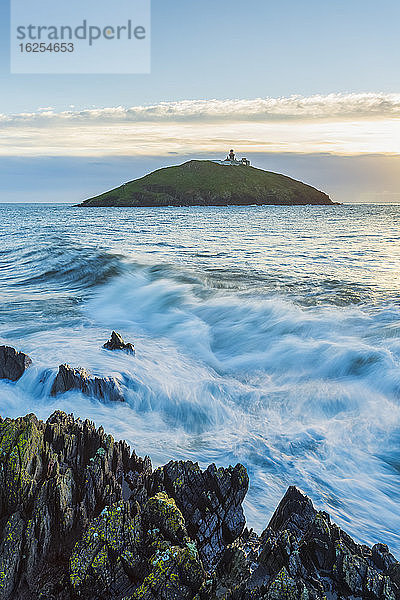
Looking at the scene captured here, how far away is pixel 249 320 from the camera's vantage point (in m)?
17.5

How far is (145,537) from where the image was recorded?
441 centimetres

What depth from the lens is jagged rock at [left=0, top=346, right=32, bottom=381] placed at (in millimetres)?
10977

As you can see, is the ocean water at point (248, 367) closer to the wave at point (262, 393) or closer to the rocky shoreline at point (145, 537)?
the wave at point (262, 393)

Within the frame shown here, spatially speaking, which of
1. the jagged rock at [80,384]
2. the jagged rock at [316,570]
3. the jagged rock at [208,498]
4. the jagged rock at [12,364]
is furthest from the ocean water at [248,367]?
the jagged rock at [316,570]

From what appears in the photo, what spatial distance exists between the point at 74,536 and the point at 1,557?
733 mm

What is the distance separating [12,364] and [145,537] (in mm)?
7937

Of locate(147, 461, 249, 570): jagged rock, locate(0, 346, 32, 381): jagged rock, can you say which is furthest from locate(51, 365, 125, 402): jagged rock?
locate(147, 461, 249, 570): jagged rock

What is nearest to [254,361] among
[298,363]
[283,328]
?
[298,363]

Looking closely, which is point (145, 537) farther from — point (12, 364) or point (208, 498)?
point (12, 364)

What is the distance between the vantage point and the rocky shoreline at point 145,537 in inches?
146

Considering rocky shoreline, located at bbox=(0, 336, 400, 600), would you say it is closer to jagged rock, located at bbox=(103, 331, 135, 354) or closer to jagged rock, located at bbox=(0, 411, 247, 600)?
jagged rock, located at bbox=(0, 411, 247, 600)

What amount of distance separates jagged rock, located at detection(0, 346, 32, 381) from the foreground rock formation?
5782mm

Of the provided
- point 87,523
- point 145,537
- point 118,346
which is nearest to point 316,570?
point 145,537

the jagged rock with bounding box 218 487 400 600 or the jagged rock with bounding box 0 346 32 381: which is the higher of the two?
the jagged rock with bounding box 218 487 400 600
